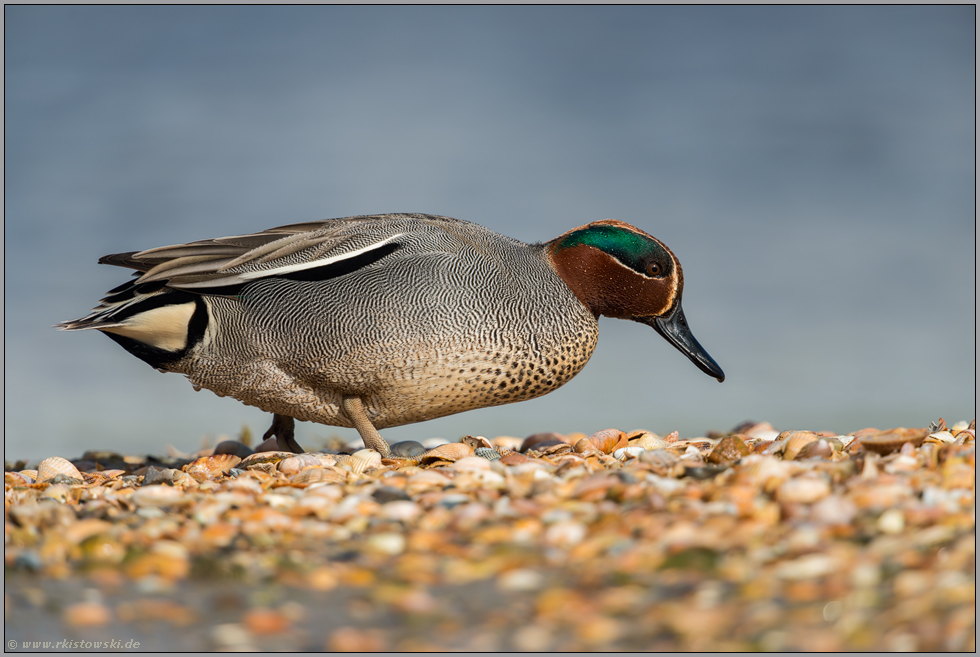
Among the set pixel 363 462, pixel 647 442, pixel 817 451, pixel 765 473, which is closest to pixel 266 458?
pixel 363 462

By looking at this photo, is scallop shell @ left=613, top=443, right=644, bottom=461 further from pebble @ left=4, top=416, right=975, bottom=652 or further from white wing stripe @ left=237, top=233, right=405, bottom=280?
white wing stripe @ left=237, top=233, right=405, bottom=280

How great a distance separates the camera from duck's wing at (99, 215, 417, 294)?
451 cm

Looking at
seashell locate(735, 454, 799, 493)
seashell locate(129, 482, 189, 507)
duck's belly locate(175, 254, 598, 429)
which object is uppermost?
duck's belly locate(175, 254, 598, 429)

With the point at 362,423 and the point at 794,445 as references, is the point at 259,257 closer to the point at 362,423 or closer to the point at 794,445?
the point at 362,423

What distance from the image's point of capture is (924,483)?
2.78 metres

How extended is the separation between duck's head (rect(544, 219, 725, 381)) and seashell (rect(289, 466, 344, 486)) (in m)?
1.98

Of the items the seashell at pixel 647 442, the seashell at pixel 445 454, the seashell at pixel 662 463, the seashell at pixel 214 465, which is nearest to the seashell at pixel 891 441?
the seashell at pixel 662 463

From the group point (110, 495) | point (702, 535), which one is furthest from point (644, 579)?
point (110, 495)

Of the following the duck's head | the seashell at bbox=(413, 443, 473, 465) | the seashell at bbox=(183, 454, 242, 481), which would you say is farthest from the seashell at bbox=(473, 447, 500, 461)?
the seashell at bbox=(183, 454, 242, 481)

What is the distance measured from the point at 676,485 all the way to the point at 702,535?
0.59 metres

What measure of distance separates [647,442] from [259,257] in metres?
2.48

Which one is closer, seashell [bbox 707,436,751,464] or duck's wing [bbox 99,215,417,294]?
seashell [bbox 707,436,751,464]

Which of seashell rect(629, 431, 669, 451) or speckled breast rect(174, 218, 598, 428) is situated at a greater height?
speckled breast rect(174, 218, 598, 428)

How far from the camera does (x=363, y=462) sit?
13.3ft
